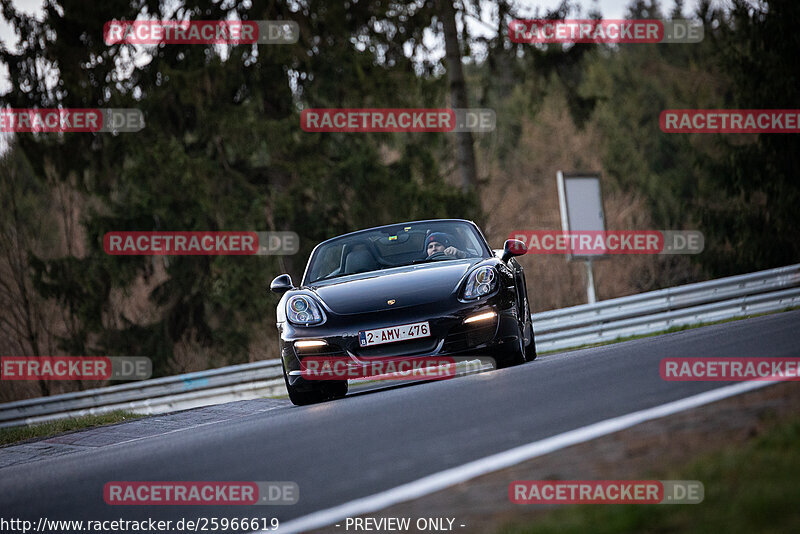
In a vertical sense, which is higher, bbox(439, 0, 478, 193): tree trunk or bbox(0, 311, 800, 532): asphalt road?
bbox(439, 0, 478, 193): tree trunk

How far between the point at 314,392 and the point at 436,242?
6.06 ft

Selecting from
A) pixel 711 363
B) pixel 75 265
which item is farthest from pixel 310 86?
pixel 711 363

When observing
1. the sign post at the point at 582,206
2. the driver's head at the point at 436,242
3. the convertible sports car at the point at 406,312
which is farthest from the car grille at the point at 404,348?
the sign post at the point at 582,206

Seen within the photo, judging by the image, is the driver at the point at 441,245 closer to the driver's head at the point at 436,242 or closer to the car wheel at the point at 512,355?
the driver's head at the point at 436,242

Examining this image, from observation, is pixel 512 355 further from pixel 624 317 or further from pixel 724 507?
pixel 624 317

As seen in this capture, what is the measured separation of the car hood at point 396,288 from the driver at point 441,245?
440mm

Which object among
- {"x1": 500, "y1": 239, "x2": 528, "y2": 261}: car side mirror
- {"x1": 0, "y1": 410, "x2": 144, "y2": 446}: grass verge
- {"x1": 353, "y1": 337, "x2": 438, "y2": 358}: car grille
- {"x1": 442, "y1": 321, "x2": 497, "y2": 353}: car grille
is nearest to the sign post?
{"x1": 500, "y1": 239, "x2": 528, "y2": 261}: car side mirror

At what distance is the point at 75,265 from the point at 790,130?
16469 mm

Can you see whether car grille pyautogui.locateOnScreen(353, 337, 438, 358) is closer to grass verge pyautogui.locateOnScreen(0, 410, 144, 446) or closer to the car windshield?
the car windshield

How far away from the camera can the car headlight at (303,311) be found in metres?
9.09

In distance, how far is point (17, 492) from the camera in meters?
6.25

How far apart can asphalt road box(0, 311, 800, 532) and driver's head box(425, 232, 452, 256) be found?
75.6 inches

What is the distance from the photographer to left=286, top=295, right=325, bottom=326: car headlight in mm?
9086

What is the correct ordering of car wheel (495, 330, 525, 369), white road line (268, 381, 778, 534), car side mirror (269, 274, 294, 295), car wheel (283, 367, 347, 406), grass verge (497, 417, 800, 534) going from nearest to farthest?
grass verge (497, 417, 800, 534) < white road line (268, 381, 778, 534) < car wheel (495, 330, 525, 369) < car wheel (283, 367, 347, 406) < car side mirror (269, 274, 294, 295)
